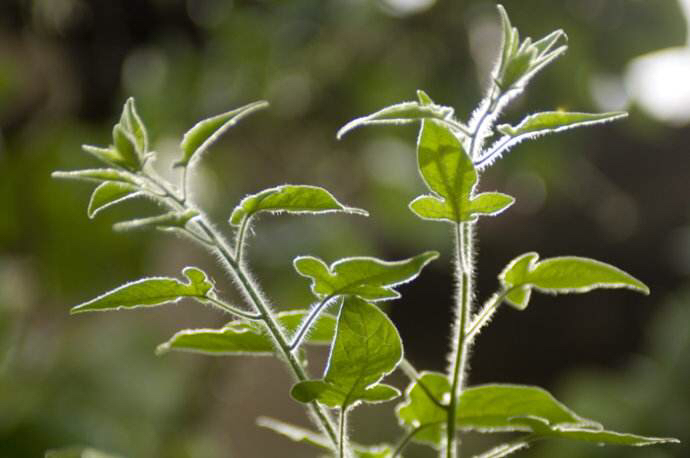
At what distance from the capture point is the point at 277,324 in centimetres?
31

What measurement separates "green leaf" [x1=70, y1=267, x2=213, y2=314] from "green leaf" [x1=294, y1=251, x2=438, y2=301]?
34mm

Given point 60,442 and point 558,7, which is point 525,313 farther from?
point 60,442

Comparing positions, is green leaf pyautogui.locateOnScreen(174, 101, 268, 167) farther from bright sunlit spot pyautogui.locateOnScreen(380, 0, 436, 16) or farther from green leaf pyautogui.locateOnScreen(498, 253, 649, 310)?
bright sunlit spot pyautogui.locateOnScreen(380, 0, 436, 16)

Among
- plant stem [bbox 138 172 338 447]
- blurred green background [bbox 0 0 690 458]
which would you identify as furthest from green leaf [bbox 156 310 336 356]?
blurred green background [bbox 0 0 690 458]

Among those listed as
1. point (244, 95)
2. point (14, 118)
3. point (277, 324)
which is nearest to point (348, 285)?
point (277, 324)

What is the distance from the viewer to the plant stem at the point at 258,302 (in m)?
0.30

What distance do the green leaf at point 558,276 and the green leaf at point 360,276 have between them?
0.06 meters

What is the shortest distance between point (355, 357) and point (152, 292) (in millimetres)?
69

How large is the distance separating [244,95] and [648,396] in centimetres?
109

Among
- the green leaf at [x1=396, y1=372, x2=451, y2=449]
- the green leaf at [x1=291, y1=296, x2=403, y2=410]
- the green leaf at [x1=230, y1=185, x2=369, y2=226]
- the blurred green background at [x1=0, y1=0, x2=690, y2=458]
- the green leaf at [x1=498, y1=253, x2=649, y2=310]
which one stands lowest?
the blurred green background at [x1=0, y1=0, x2=690, y2=458]

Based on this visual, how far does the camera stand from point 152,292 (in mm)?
302

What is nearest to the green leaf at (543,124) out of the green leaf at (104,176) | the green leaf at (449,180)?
the green leaf at (449,180)

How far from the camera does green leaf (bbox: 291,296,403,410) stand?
11.6 inches

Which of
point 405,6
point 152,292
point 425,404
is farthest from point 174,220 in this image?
point 405,6
